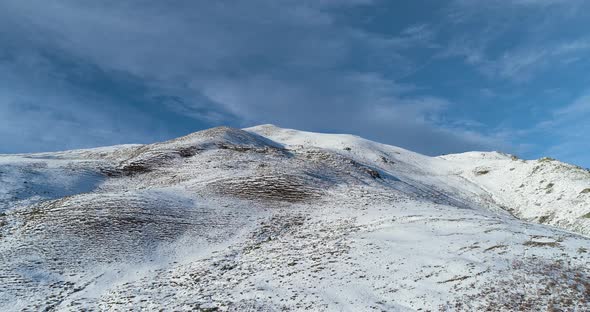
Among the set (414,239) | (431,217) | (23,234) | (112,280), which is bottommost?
(112,280)

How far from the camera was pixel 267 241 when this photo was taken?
23.0m

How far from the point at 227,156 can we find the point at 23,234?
22849 mm

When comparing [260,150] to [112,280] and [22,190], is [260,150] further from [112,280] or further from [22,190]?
[112,280]

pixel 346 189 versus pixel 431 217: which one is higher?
pixel 346 189

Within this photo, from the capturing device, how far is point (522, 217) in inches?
1604

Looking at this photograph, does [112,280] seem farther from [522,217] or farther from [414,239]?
[522,217]

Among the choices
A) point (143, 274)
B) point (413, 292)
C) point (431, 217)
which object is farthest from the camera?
point (431, 217)

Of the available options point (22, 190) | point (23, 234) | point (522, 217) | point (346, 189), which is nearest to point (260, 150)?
point (346, 189)

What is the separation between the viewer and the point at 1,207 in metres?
25.2

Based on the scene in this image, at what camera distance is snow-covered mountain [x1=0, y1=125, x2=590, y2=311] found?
14.0m

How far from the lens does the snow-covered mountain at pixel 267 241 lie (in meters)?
14.0

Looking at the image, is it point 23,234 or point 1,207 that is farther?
point 1,207

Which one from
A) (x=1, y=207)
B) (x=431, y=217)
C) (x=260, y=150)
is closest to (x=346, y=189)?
(x=431, y=217)

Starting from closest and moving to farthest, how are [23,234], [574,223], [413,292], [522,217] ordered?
[413,292]
[23,234]
[574,223]
[522,217]
